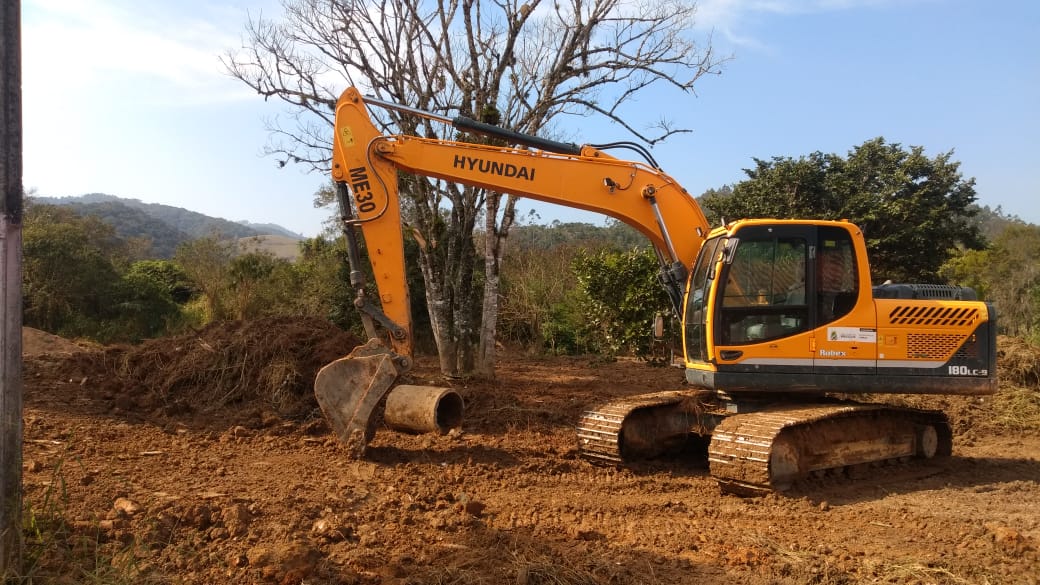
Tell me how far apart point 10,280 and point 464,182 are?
14.7 ft

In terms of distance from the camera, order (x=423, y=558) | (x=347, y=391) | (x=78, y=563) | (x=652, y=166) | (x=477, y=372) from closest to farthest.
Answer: (x=78, y=563) → (x=423, y=558) → (x=347, y=391) → (x=652, y=166) → (x=477, y=372)

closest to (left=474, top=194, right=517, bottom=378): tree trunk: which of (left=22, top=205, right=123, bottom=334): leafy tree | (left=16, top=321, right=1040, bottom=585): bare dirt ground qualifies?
(left=16, top=321, right=1040, bottom=585): bare dirt ground

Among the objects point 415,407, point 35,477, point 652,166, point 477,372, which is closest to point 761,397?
point 652,166

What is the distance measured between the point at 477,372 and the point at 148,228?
65.8 metres

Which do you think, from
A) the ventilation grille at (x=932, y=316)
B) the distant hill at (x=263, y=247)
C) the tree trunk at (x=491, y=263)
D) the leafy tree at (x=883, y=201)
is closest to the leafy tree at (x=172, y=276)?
the distant hill at (x=263, y=247)

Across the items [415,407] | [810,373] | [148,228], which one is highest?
[148,228]

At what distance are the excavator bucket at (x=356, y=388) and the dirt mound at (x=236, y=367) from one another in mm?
1995

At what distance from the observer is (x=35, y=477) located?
5816 millimetres

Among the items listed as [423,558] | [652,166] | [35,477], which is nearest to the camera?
[423,558]

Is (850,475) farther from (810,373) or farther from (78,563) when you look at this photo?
(78,563)

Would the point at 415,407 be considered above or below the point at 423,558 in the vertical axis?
above

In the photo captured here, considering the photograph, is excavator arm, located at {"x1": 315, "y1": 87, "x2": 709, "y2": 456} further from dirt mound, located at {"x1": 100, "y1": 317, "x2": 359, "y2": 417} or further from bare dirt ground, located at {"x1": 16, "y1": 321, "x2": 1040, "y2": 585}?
dirt mound, located at {"x1": 100, "y1": 317, "x2": 359, "y2": 417}

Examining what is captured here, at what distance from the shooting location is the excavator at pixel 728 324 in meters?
6.92

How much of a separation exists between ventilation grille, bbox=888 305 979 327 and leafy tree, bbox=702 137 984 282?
9.72 meters
